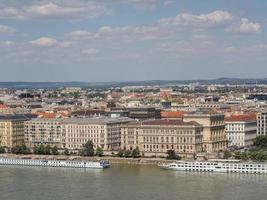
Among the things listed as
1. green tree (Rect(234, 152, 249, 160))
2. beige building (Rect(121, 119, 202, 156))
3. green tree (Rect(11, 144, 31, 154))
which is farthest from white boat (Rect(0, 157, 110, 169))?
green tree (Rect(234, 152, 249, 160))

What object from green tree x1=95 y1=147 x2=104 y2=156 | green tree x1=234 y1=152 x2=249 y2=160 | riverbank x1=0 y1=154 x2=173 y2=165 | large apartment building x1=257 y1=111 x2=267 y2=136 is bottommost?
riverbank x1=0 y1=154 x2=173 y2=165

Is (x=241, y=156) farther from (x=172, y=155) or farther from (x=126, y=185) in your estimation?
(x=126, y=185)

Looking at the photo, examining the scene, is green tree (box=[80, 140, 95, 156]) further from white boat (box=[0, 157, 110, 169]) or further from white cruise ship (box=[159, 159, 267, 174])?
white cruise ship (box=[159, 159, 267, 174])

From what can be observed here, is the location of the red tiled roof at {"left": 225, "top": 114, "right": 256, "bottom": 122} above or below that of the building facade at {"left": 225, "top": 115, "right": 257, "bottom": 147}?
above

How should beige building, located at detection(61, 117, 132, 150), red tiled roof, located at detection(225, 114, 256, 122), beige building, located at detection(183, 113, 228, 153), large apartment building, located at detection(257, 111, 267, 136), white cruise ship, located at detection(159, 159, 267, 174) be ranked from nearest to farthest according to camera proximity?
white cruise ship, located at detection(159, 159, 267, 174) → beige building, located at detection(183, 113, 228, 153) → beige building, located at detection(61, 117, 132, 150) → red tiled roof, located at detection(225, 114, 256, 122) → large apartment building, located at detection(257, 111, 267, 136)

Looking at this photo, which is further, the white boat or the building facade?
the building facade

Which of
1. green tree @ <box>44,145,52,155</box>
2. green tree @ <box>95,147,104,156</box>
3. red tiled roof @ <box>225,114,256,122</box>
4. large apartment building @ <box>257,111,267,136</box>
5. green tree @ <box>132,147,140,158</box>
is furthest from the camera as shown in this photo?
large apartment building @ <box>257,111,267,136</box>
